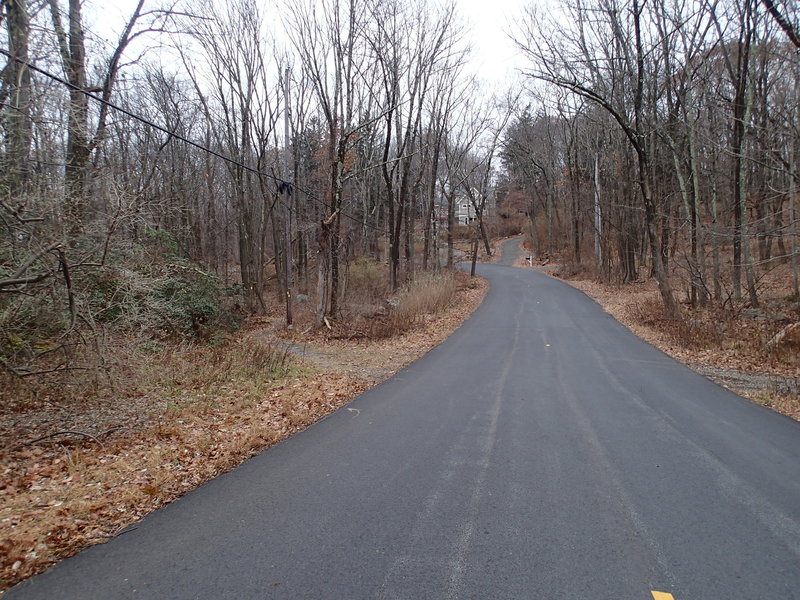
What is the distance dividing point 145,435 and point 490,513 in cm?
446

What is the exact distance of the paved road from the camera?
3.16 metres

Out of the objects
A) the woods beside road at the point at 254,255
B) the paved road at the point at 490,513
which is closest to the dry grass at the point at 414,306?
the woods beside road at the point at 254,255

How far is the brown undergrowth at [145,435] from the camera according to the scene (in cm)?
388

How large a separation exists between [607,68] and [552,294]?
10904 millimetres

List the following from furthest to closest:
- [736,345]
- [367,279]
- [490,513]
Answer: [367,279] < [736,345] < [490,513]

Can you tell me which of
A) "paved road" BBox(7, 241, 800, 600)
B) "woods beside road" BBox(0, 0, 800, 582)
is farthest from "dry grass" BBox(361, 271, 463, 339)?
"paved road" BBox(7, 241, 800, 600)

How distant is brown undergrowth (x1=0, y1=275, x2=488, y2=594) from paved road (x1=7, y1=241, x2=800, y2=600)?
0.27m

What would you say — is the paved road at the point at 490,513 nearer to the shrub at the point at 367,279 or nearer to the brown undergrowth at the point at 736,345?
the brown undergrowth at the point at 736,345

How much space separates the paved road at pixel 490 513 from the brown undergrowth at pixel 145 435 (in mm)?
265

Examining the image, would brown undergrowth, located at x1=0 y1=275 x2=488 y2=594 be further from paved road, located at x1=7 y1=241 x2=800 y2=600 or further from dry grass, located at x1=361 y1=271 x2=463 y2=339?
dry grass, located at x1=361 y1=271 x2=463 y2=339

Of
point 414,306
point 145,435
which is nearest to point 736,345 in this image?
point 414,306

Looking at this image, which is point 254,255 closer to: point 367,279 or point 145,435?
point 367,279

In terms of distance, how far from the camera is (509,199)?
66688 mm

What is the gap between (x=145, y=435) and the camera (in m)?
6.22
